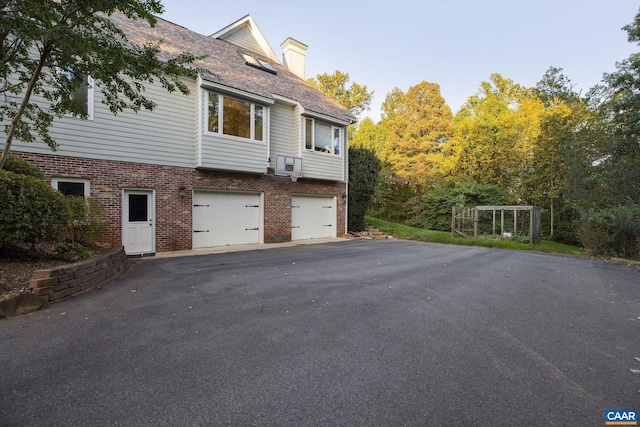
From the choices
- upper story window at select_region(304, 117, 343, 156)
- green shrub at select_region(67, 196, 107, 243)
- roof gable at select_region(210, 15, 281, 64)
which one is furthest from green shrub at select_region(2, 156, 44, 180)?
roof gable at select_region(210, 15, 281, 64)

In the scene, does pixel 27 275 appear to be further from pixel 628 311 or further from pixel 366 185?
pixel 366 185

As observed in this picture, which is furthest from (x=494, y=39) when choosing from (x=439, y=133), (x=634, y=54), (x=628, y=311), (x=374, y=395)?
(x=374, y=395)

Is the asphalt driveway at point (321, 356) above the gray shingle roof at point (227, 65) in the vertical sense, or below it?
below

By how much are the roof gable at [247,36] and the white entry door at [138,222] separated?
8.61m

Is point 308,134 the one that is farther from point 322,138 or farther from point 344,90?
point 344,90

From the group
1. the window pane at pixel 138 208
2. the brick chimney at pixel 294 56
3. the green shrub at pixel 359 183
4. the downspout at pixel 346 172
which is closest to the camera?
the window pane at pixel 138 208

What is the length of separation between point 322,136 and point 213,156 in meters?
5.01

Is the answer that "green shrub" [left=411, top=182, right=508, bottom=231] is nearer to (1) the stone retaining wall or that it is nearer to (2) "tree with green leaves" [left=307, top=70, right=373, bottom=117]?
(2) "tree with green leaves" [left=307, top=70, right=373, bottom=117]

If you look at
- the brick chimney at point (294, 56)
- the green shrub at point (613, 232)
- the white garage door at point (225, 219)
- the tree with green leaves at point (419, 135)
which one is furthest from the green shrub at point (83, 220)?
the tree with green leaves at point (419, 135)

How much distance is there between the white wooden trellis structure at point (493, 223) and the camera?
42.9ft

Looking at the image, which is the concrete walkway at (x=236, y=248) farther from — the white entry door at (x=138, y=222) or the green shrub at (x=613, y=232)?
the green shrub at (x=613, y=232)

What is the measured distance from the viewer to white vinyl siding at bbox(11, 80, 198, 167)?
24.3 ft

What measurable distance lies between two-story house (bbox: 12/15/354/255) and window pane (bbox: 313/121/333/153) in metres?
0.05

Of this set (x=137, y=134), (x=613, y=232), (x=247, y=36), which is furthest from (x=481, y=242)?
(x=247, y=36)
